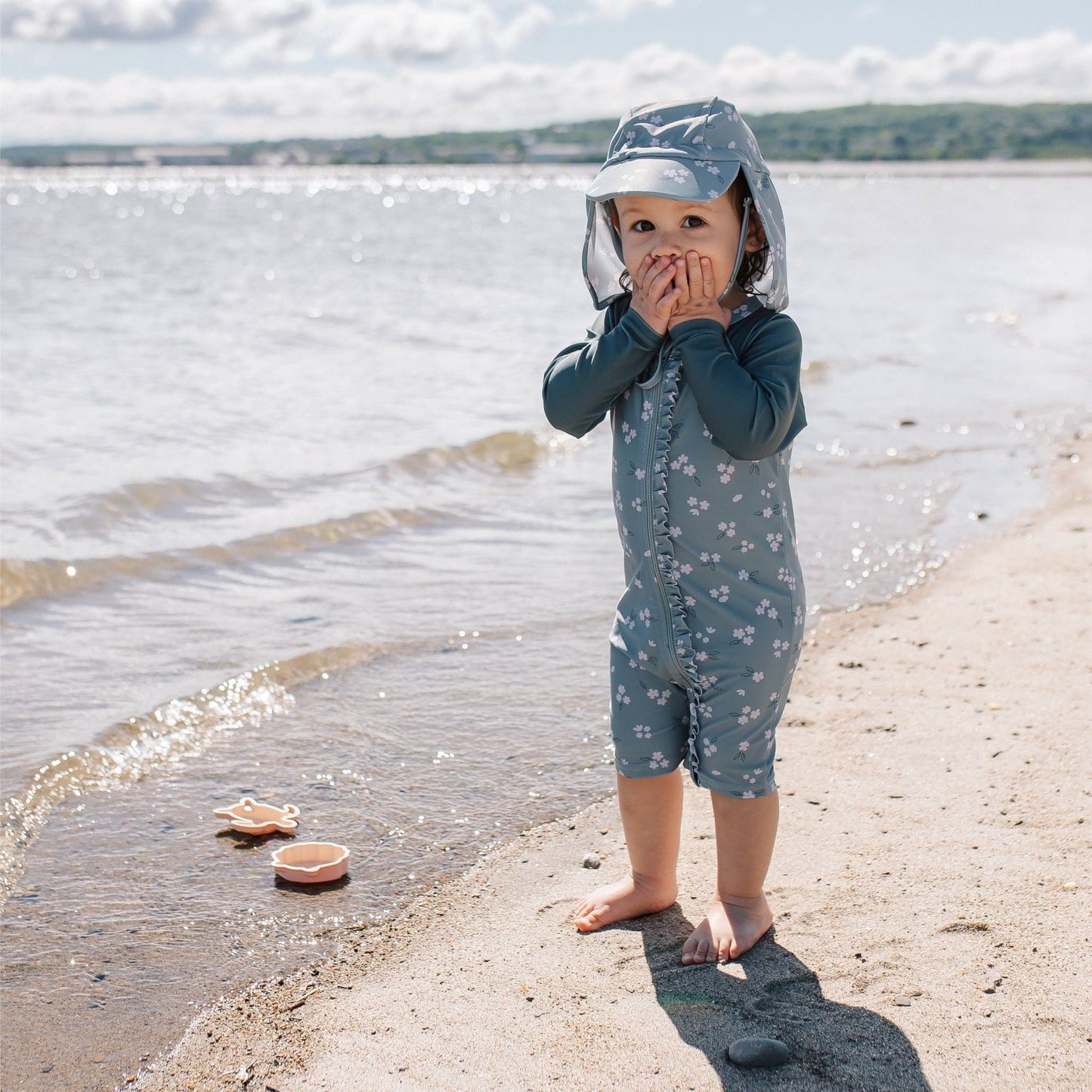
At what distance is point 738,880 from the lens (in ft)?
9.24

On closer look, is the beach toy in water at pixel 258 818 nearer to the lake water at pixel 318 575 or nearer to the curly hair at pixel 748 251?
the lake water at pixel 318 575

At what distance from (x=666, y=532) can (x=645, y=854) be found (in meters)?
0.83

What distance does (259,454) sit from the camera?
360 inches

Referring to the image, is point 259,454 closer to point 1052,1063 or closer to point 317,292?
point 1052,1063

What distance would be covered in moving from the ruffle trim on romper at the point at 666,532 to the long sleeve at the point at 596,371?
0.08 m

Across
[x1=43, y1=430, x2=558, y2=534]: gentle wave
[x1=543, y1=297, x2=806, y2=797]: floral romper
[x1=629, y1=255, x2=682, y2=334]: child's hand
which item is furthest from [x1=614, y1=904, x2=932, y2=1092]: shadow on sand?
[x1=43, y1=430, x2=558, y2=534]: gentle wave

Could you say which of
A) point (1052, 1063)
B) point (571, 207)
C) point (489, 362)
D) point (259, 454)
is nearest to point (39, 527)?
point (259, 454)

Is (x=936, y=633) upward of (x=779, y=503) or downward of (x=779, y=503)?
downward

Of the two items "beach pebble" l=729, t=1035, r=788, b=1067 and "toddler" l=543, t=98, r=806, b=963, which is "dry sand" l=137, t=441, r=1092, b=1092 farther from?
"toddler" l=543, t=98, r=806, b=963

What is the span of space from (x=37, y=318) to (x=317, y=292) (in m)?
5.53

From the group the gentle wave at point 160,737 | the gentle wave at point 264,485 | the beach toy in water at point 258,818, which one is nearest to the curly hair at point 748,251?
the beach toy in water at point 258,818

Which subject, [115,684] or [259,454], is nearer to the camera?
[115,684]

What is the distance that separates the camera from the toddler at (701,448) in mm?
2506

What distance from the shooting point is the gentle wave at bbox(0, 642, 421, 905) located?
3645 millimetres
